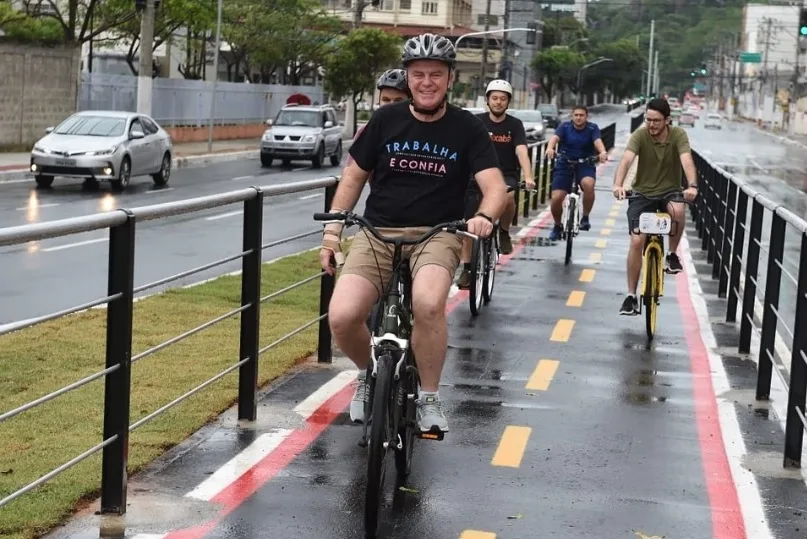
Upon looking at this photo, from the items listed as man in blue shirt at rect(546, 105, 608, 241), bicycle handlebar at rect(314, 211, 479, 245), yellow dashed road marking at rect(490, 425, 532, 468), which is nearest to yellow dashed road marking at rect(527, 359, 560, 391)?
yellow dashed road marking at rect(490, 425, 532, 468)

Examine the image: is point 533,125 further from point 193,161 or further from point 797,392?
point 797,392

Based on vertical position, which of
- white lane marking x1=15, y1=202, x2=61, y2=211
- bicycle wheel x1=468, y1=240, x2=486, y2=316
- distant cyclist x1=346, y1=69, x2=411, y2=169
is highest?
distant cyclist x1=346, y1=69, x2=411, y2=169

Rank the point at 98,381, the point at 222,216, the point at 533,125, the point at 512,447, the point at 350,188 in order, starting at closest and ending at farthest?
the point at 350,188
the point at 512,447
the point at 98,381
the point at 222,216
the point at 533,125

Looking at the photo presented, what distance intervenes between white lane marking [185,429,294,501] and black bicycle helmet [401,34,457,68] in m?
2.03

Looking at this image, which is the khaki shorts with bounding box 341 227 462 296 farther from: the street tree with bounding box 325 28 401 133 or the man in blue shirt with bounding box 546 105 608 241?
the street tree with bounding box 325 28 401 133

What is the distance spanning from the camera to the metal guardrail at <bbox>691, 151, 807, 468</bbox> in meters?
7.52

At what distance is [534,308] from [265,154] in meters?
28.2

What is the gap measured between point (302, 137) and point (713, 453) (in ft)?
110

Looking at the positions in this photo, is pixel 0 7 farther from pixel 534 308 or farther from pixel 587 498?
pixel 587 498

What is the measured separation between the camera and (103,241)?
8.90m

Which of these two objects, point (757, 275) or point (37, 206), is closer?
point (757, 275)

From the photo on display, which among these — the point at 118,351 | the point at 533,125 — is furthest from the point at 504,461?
the point at 533,125

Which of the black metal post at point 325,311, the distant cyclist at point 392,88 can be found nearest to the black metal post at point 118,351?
the distant cyclist at point 392,88

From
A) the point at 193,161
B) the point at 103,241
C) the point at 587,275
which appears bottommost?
the point at 193,161
